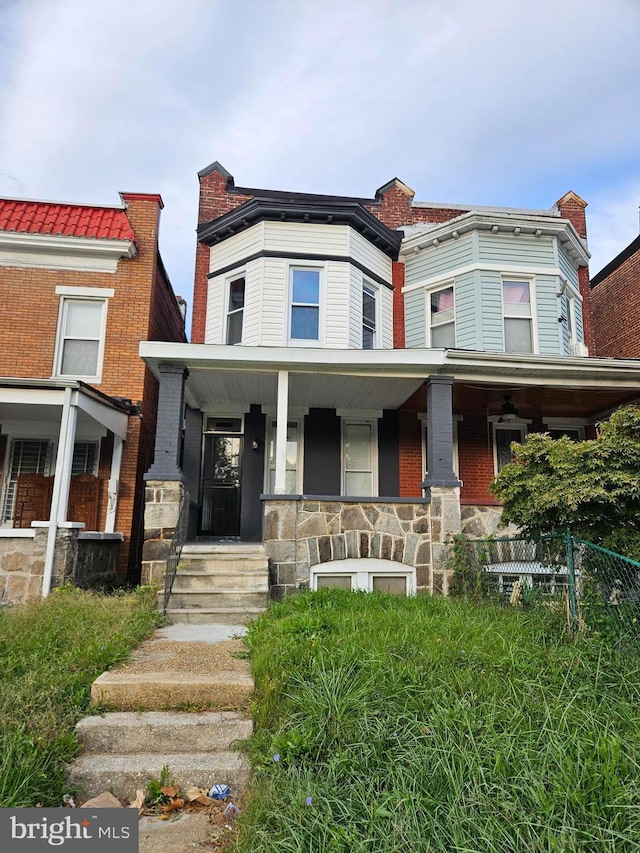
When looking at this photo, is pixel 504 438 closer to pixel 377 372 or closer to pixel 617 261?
pixel 377 372

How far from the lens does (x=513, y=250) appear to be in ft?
35.6

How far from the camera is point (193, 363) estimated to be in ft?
26.4

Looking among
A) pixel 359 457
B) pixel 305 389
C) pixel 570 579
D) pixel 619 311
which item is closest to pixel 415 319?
pixel 359 457

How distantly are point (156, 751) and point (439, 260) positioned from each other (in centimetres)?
1025

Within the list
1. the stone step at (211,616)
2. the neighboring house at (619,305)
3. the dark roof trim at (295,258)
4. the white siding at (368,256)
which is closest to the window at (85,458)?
the dark roof trim at (295,258)

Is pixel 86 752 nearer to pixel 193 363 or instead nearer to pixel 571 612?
pixel 571 612

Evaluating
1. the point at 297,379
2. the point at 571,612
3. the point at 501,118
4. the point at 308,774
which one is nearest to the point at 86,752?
the point at 308,774

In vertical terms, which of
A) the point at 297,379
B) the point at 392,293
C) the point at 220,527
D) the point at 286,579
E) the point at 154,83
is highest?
the point at 154,83

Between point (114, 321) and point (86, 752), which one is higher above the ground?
point (114, 321)

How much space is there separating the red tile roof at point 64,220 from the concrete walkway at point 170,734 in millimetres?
8527

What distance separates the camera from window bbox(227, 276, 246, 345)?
10719mm

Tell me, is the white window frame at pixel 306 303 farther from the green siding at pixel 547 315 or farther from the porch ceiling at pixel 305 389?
the green siding at pixel 547 315

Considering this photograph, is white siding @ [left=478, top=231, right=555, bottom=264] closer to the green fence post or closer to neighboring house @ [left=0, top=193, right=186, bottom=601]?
neighboring house @ [left=0, top=193, right=186, bottom=601]

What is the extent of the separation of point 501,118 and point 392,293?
155 inches
